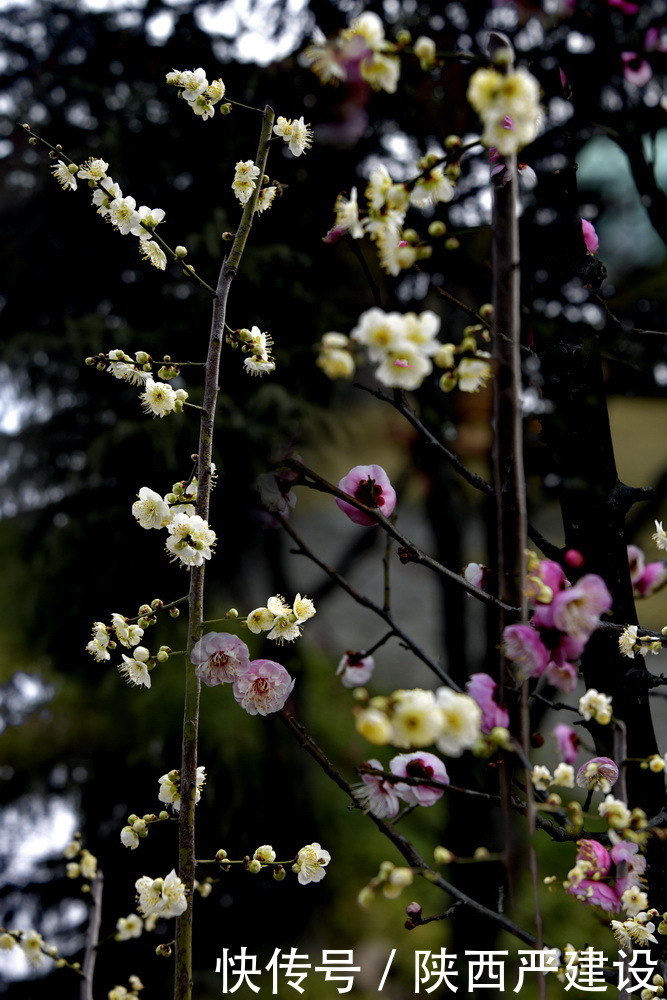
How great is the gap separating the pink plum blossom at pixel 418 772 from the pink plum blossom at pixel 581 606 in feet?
0.68

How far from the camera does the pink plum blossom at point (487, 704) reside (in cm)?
52

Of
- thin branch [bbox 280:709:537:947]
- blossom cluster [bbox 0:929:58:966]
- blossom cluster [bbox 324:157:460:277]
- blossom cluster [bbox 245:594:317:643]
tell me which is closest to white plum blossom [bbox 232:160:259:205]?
blossom cluster [bbox 324:157:460:277]

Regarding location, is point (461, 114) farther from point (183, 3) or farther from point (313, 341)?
point (183, 3)

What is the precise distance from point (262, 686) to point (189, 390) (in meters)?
1.68

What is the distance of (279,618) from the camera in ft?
2.23

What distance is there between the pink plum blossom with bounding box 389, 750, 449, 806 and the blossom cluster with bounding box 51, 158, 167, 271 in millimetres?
513

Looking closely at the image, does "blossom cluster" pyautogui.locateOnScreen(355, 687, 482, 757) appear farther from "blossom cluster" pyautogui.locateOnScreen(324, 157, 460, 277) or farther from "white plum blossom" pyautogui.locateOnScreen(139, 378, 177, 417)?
"white plum blossom" pyautogui.locateOnScreen(139, 378, 177, 417)

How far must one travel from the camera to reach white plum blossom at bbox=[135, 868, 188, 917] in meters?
0.61

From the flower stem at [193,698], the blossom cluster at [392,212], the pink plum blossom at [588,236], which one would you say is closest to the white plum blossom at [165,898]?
the flower stem at [193,698]

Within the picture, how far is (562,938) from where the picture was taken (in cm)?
293

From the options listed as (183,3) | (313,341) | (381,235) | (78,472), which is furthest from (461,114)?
(381,235)

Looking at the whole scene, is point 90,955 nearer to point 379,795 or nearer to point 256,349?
point 379,795

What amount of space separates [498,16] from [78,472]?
1.97 meters

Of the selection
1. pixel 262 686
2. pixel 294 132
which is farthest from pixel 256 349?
pixel 262 686
